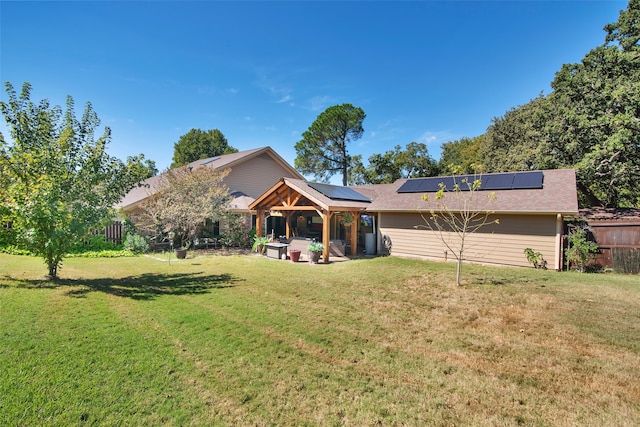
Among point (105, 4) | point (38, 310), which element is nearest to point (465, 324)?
point (38, 310)

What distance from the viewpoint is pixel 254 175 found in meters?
22.8

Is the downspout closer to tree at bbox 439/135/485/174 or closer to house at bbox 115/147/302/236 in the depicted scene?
house at bbox 115/147/302/236

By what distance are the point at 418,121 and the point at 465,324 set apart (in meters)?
30.4

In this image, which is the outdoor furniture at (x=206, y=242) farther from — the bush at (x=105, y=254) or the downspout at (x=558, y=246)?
the downspout at (x=558, y=246)

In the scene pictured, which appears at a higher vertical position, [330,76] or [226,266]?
[330,76]

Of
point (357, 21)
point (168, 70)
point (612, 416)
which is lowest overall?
point (612, 416)

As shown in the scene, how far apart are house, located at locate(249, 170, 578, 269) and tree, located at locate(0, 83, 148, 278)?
299 inches

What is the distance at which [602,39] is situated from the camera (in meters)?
17.5

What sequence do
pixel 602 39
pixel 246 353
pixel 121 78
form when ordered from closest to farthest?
pixel 246 353 < pixel 121 78 < pixel 602 39

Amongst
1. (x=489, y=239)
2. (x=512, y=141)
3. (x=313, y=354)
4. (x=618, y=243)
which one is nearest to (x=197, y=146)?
(x=512, y=141)

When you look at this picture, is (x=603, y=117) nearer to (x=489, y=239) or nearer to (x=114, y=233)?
(x=489, y=239)

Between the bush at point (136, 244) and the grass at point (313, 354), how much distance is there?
731 cm

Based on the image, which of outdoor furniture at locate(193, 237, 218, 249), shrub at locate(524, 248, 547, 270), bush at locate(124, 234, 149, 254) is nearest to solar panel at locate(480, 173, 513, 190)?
shrub at locate(524, 248, 547, 270)

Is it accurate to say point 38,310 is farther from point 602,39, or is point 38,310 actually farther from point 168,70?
point 602,39
